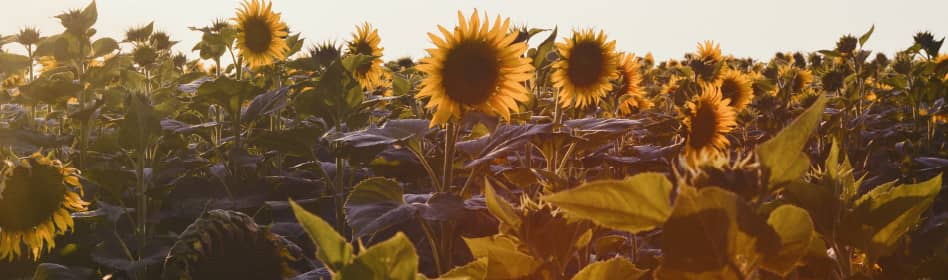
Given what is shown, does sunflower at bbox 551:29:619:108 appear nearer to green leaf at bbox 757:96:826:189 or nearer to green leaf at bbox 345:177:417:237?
green leaf at bbox 345:177:417:237

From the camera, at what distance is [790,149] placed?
15.5 inches

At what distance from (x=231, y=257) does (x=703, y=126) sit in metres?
1.99

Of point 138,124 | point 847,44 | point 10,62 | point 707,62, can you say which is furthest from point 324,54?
Answer: point 847,44

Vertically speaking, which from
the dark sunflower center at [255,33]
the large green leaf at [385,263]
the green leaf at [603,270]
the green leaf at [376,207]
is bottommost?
the green leaf at [376,207]

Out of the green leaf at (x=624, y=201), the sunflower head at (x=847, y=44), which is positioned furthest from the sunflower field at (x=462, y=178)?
the sunflower head at (x=847, y=44)

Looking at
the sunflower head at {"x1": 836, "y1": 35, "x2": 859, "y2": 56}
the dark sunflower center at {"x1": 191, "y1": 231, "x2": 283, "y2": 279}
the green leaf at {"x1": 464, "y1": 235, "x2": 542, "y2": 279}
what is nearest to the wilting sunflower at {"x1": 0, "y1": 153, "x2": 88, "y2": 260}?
the dark sunflower center at {"x1": 191, "y1": 231, "x2": 283, "y2": 279}

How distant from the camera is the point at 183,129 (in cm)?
253

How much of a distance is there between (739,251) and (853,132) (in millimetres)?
4607

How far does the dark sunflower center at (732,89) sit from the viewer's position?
416cm

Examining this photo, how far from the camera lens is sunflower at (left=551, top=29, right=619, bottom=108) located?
255cm

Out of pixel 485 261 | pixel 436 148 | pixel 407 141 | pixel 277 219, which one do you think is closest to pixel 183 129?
pixel 277 219

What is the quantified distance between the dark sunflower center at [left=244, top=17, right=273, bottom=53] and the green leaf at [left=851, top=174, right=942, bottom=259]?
370cm

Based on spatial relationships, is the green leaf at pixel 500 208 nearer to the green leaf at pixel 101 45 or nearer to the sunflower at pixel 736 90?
the green leaf at pixel 101 45

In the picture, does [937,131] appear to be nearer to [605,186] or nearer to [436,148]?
[436,148]
